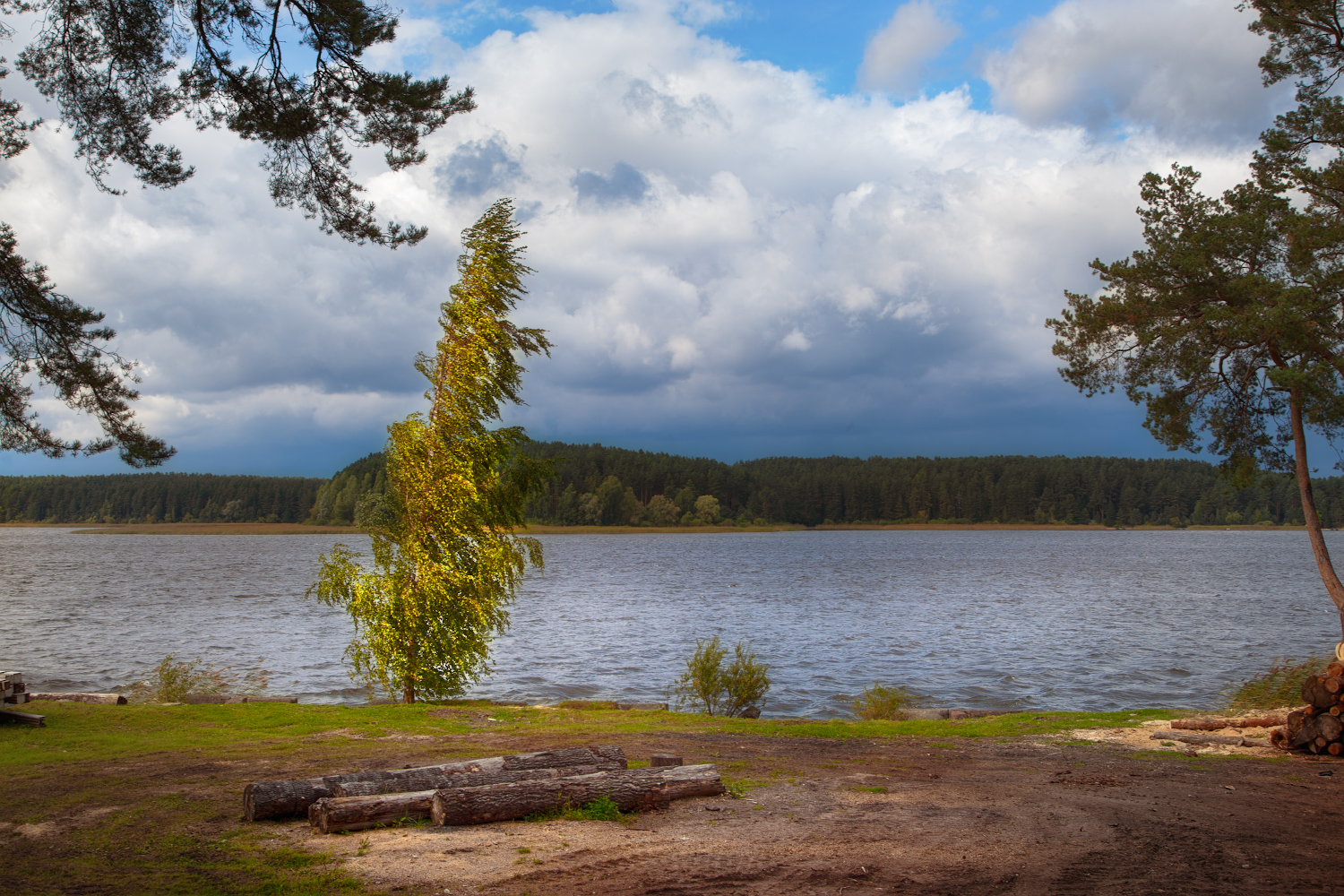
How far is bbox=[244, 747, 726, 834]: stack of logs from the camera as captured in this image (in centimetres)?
859

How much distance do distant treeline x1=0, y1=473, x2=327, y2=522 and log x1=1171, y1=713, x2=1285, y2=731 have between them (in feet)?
563

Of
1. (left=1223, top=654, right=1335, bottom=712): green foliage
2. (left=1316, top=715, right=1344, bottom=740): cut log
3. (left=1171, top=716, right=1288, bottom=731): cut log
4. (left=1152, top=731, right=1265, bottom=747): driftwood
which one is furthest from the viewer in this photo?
(left=1223, top=654, right=1335, bottom=712): green foliage

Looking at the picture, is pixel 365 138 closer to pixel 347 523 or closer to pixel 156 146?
pixel 156 146

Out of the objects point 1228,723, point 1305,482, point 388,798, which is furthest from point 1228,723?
point 388,798

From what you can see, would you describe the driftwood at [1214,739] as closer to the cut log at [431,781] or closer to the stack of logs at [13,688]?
the cut log at [431,781]

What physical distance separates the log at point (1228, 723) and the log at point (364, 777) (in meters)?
11.7

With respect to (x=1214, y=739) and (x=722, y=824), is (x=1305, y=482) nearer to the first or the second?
(x=1214, y=739)

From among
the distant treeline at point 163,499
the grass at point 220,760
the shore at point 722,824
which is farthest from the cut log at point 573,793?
the distant treeline at point 163,499

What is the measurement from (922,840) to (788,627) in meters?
32.3

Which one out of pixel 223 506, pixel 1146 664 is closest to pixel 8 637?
pixel 1146 664

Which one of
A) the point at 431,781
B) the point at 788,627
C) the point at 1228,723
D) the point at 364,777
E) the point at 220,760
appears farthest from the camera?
the point at 788,627

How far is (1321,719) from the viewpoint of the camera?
13008mm

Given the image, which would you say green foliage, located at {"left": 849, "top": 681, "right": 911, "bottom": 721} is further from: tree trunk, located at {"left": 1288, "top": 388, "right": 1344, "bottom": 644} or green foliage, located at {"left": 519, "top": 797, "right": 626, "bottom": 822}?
green foliage, located at {"left": 519, "top": 797, "right": 626, "bottom": 822}

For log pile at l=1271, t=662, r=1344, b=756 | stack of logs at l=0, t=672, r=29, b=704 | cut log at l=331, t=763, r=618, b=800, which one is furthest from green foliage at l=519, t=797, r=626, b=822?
log pile at l=1271, t=662, r=1344, b=756
